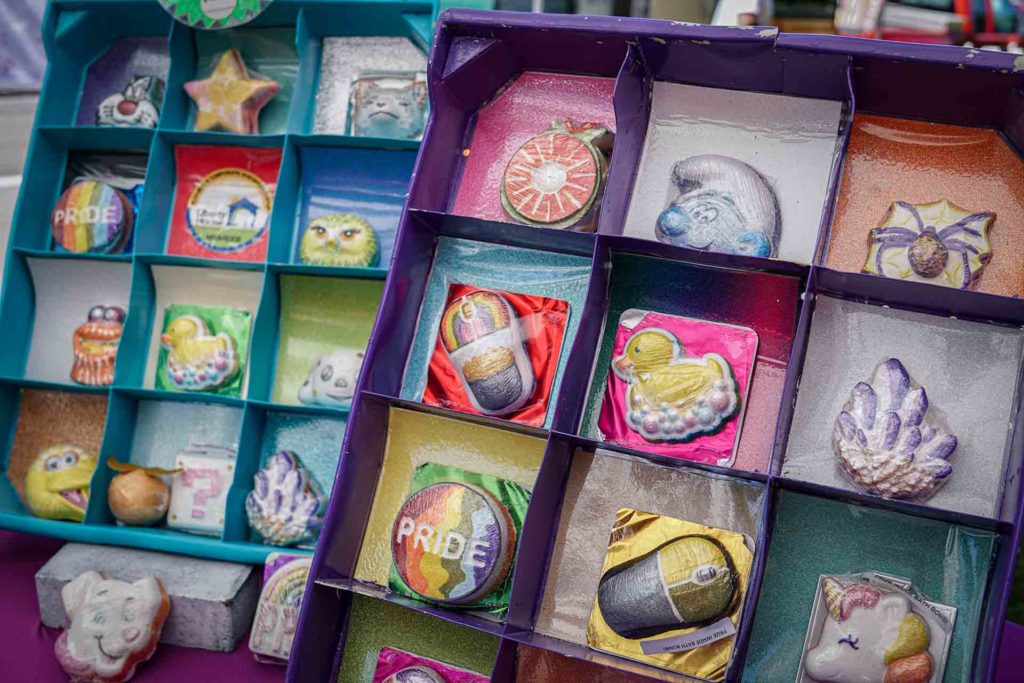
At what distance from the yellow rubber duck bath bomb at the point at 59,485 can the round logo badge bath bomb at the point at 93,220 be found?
640mm

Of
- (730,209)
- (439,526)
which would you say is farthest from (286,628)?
(730,209)

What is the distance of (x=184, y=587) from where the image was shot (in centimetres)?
248

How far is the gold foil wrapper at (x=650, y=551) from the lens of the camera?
1.83 metres

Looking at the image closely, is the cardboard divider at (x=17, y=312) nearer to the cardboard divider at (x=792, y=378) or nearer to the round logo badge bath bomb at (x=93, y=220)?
the round logo badge bath bomb at (x=93, y=220)

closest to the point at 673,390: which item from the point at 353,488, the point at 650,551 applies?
the point at 650,551

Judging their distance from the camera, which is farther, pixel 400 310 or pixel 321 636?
pixel 400 310

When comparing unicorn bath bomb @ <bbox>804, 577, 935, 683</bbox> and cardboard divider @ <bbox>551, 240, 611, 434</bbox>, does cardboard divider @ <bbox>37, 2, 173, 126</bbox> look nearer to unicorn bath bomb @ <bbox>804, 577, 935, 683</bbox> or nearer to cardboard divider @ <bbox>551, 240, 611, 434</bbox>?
cardboard divider @ <bbox>551, 240, 611, 434</bbox>

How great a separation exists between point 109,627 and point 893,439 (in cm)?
190

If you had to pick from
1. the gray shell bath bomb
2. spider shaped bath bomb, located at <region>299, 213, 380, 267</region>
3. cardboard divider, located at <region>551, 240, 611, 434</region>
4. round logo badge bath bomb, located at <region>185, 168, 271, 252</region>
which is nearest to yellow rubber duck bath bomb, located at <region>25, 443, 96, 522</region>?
round logo badge bath bomb, located at <region>185, 168, 271, 252</region>

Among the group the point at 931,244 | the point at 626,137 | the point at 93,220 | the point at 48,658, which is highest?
the point at 626,137

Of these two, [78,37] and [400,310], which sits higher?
[78,37]

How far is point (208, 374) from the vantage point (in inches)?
106

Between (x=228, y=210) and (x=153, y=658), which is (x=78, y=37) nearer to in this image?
(x=228, y=210)

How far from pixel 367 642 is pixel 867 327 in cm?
131
